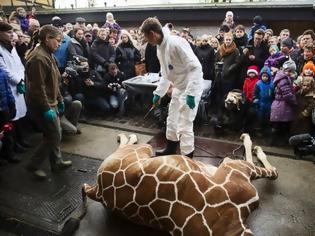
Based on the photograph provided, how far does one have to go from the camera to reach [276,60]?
5828 mm

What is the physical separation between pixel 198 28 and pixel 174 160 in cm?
838

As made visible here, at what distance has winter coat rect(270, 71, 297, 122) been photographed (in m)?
5.17

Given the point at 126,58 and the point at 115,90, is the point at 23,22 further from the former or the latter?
the point at 115,90

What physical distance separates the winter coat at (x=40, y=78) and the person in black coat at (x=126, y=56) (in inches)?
124

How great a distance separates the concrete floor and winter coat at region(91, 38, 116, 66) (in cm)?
381

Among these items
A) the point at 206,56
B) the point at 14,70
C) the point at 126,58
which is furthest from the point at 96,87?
the point at 206,56

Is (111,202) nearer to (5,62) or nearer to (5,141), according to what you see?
(5,141)

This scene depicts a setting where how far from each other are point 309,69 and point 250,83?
101 cm

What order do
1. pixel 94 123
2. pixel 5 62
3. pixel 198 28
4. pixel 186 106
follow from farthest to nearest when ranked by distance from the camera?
1. pixel 198 28
2. pixel 94 123
3. pixel 5 62
4. pixel 186 106

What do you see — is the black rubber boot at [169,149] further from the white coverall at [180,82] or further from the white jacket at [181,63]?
the white jacket at [181,63]

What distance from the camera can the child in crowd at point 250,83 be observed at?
584 cm

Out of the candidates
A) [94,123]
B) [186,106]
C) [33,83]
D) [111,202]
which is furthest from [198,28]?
[111,202]

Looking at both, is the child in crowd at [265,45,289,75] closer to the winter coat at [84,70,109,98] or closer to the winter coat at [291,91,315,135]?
the winter coat at [291,91,315,135]

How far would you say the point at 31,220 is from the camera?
11.7 feet
